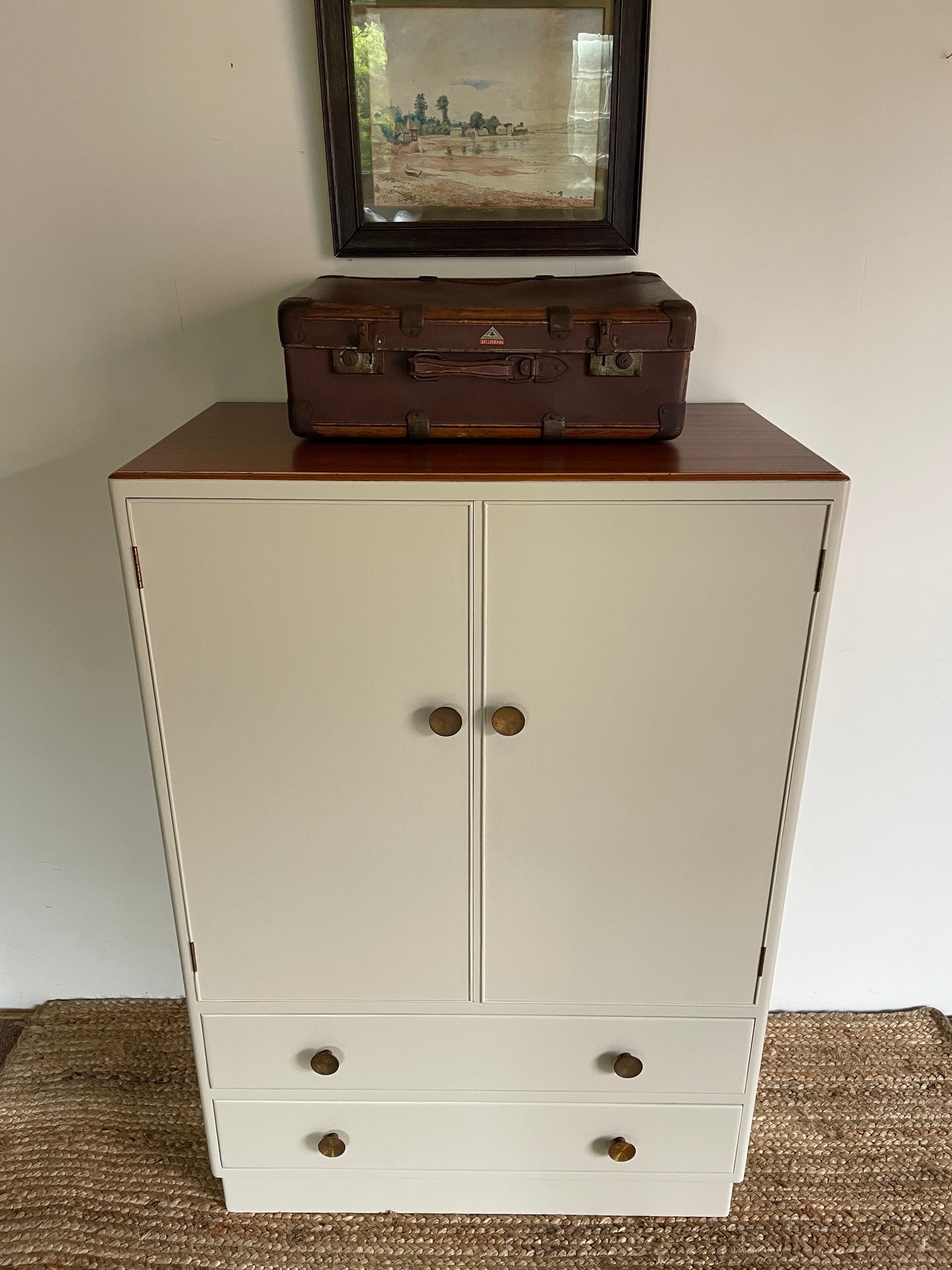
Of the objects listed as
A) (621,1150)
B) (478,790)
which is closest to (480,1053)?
(621,1150)

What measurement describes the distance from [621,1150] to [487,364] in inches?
47.2

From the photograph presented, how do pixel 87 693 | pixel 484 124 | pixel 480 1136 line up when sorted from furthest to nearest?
pixel 87 693
pixel 480 1136
pixel 484 124

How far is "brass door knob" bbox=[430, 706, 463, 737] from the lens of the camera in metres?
1.16

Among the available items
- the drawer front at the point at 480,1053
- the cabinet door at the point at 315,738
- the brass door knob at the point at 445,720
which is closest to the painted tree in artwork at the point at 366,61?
the cabinet door at the point at 315,738

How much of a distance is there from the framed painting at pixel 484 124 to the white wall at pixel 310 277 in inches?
1.5

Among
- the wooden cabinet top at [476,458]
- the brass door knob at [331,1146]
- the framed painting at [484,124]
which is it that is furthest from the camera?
the brass door knob at [331,1146]

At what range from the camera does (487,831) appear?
125 cm

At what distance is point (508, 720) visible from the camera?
116cm

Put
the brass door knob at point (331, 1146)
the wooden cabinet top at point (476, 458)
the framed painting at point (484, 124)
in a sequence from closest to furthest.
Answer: the wooden cabinet top at point (476, 458) < the framed painting at point (484, 124) < the brass door knob at point (331, 1146)

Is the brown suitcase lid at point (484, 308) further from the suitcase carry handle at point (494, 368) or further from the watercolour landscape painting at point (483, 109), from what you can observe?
the watercolour landscape painting at point (483, 109)

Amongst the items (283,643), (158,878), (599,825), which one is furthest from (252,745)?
(158,878)

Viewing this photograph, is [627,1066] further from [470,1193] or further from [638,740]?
[638,740]

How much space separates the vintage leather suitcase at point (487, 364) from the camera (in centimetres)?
112

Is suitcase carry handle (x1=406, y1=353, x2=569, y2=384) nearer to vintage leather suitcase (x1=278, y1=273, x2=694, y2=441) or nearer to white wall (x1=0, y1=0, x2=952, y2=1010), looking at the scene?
vintage leather suitcase (x1=278, y1=273, x2=694, y2=441)
